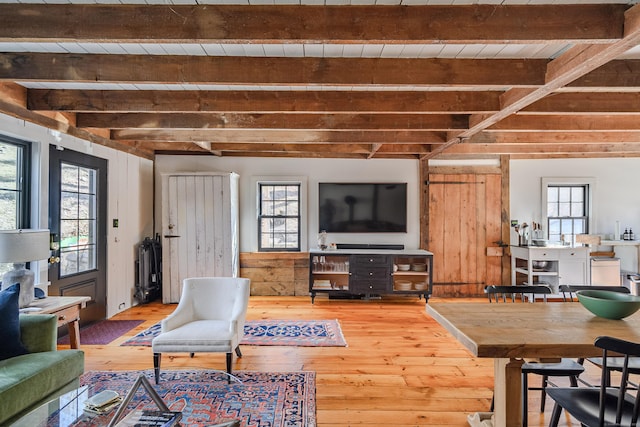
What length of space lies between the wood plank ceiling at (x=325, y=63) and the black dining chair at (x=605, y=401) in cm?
156

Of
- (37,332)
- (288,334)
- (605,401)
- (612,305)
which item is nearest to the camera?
(605,401)

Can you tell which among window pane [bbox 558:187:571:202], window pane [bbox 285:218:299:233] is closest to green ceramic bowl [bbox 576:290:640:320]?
window pane [bbox 285:218:299:233]

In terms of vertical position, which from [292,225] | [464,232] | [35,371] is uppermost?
[292,225]

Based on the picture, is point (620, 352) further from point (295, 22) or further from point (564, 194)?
point (564, 194)

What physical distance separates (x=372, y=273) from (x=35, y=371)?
4.23m

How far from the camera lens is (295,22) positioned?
1.91 metres

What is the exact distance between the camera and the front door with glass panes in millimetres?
3910

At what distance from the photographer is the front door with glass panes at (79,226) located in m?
3.91

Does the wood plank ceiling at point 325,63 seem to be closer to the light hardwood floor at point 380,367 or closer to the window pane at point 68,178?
the window pane at point 68,178

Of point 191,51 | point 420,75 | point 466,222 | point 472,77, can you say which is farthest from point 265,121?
point 466,222

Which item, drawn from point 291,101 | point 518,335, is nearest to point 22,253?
point 291,101

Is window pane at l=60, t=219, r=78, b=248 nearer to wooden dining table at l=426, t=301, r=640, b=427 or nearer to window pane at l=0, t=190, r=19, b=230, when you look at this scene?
window pane at l=0, t=190, r=19, b=230

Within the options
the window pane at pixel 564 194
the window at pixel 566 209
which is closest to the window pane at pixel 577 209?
the window at pixel 566 209

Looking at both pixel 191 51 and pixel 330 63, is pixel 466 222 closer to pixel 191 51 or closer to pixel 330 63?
pixel 330 63
